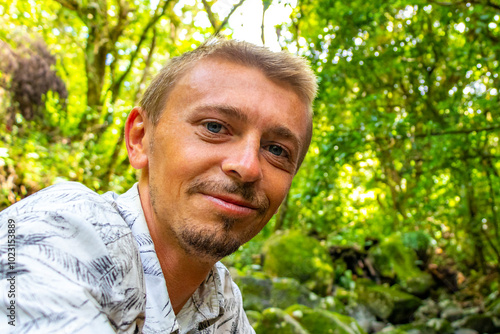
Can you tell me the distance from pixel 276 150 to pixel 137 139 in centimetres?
60

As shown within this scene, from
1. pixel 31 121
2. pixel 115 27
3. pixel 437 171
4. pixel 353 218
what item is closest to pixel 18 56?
pixel 31 121

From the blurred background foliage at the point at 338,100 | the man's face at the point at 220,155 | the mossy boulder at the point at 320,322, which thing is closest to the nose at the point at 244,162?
the man's face at the point at 220,155

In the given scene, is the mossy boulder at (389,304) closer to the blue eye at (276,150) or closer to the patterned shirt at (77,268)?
the blue eye at (276,150)

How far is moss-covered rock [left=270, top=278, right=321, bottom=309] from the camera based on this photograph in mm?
5500

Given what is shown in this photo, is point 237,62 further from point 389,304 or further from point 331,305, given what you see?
point 389,304

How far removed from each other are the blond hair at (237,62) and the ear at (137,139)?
4cm

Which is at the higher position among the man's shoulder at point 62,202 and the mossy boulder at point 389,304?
the man's shoulder at point 62,202

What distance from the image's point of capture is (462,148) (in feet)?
16.1

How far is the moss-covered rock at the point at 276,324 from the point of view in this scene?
143 inches

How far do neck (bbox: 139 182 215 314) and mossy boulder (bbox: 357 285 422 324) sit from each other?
230 inches

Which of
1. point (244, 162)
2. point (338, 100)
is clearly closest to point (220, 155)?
point (244, 162)

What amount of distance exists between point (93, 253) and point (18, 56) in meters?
5.71

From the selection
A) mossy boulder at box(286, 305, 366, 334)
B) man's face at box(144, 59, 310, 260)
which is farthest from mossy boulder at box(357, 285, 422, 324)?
man's face at box(144, 59, 310, 260)

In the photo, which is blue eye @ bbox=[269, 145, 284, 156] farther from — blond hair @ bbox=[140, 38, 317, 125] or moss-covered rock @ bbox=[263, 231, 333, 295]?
moss-covered rock @ bbox=[263, 231, 333, 295]
